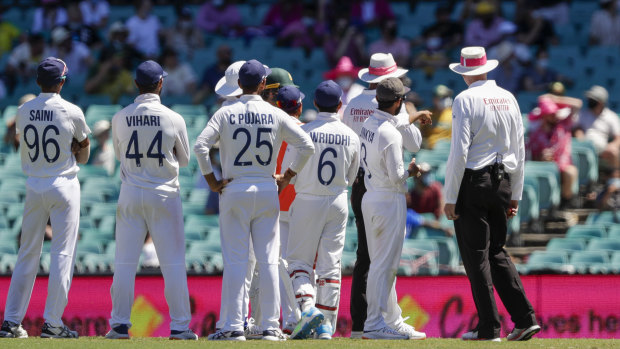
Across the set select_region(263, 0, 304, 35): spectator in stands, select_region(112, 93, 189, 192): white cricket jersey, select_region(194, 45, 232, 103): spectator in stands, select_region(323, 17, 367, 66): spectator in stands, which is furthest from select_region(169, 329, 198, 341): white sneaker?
select_region(263, 0, 304, 35): spectator in stands

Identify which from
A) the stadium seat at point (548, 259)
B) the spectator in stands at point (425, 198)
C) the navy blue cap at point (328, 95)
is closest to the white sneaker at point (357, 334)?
the navy blue cap at point (328, 95)

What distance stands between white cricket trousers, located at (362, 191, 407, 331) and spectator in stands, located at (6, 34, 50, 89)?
1061 cm

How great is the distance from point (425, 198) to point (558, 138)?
186 centimetres

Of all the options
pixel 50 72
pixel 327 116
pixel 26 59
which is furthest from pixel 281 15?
pixel 50 72

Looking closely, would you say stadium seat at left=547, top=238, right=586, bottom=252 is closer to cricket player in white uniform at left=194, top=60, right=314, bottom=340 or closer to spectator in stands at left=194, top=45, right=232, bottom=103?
cricket player in white uniform at left=194, top=60, right=314, bottom=340

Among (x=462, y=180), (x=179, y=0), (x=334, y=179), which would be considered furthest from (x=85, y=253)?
(x=179, y=0)

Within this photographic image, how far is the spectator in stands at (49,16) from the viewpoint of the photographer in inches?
771

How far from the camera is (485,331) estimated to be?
28.8ft

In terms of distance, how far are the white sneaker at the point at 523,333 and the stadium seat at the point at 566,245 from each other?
12.2ft

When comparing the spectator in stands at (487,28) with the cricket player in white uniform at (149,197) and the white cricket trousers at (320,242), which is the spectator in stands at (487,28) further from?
the cricket player in white uniform at (149,197)

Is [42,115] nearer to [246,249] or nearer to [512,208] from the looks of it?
[246,249]

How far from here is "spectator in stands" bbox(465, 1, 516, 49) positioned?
1717 centimetres

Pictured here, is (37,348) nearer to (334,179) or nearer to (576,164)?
(334,179)

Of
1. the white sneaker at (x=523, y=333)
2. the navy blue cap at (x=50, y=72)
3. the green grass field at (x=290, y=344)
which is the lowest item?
the green grass field at (x=290, y=344)
